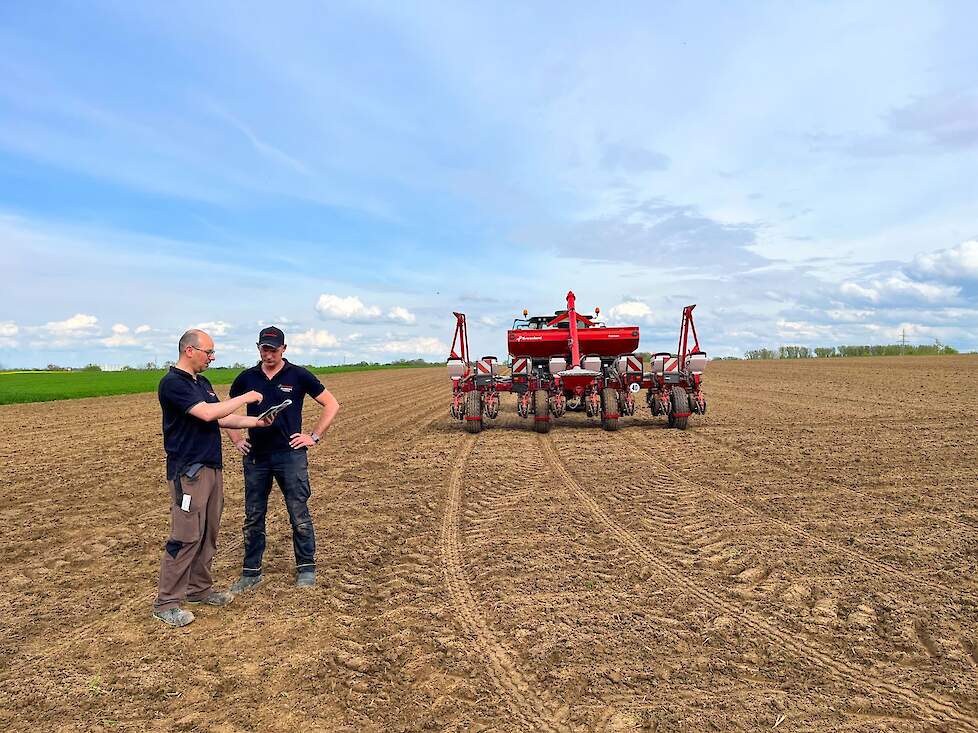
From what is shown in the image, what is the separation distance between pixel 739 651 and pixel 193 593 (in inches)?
141

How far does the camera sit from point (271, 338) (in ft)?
15.8

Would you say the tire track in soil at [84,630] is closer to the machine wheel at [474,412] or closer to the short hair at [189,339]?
the short hair at [189,339]

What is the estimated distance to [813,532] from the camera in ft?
20.3

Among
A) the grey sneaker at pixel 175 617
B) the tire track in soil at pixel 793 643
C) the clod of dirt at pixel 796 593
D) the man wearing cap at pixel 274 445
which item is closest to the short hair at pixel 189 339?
the man wearing cap at pixel 274 445

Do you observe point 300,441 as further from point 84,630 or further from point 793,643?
point 793,643

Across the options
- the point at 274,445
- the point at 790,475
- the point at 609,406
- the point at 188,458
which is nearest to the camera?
the point at 188,458

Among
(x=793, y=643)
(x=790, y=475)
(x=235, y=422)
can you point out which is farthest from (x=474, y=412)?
(x=793, y=643)

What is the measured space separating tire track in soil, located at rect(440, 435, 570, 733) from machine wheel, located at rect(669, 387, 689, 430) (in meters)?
7.51

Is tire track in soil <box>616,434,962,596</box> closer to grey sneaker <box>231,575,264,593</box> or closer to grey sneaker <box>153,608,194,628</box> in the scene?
grey sneaker <box>231,575,264,593</box>

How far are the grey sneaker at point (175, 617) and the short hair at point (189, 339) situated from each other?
1715mm

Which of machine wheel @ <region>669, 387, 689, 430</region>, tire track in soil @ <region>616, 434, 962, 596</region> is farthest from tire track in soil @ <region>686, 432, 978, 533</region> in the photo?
tire track in soil @ <region>616, 434, 962, 596</region>

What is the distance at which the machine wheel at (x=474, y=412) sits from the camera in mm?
12961

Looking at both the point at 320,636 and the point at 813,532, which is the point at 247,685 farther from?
the point at 813,532

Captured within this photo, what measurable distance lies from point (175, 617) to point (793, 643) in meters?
3.89
